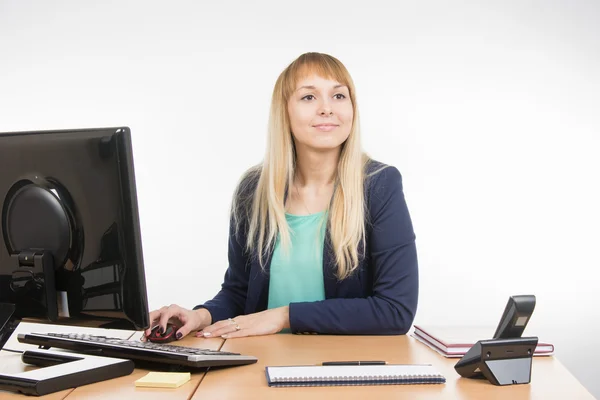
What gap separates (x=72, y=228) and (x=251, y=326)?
0.66m

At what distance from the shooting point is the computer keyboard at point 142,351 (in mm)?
1438

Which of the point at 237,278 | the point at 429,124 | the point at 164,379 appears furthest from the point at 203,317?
the point at 429,124

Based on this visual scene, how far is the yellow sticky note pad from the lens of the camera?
4.49 ft

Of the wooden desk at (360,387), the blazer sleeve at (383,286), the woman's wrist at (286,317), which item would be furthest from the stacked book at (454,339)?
the woman's wrist at (286,317)

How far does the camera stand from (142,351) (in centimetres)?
149

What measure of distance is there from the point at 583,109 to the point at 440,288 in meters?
1.38

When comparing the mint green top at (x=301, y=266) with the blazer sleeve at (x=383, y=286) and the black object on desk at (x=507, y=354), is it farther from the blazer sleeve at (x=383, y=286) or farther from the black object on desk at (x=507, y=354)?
the black object on desk at (x=507, y=354)

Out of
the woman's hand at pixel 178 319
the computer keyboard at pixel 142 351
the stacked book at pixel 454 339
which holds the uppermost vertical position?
the computer keyboard at pixel 142 351

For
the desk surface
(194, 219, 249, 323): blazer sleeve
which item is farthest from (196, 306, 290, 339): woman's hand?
(194, 219, 249, 323): blazer sleeve

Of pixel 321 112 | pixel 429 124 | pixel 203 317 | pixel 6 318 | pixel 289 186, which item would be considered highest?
pixel 321 112

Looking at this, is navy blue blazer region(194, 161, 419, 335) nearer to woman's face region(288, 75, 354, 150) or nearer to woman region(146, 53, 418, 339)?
woman region(146, 53, 418, 339)

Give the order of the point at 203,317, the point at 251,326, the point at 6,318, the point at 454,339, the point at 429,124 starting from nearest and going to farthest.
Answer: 1. the point at 6,318
2. the point at 454,339
3. the point at 251,326
4. the point at 203,317
5. the point at 429,124

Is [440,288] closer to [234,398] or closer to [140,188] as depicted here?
[140,188]

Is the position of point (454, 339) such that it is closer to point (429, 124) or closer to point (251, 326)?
point (251, 326)
